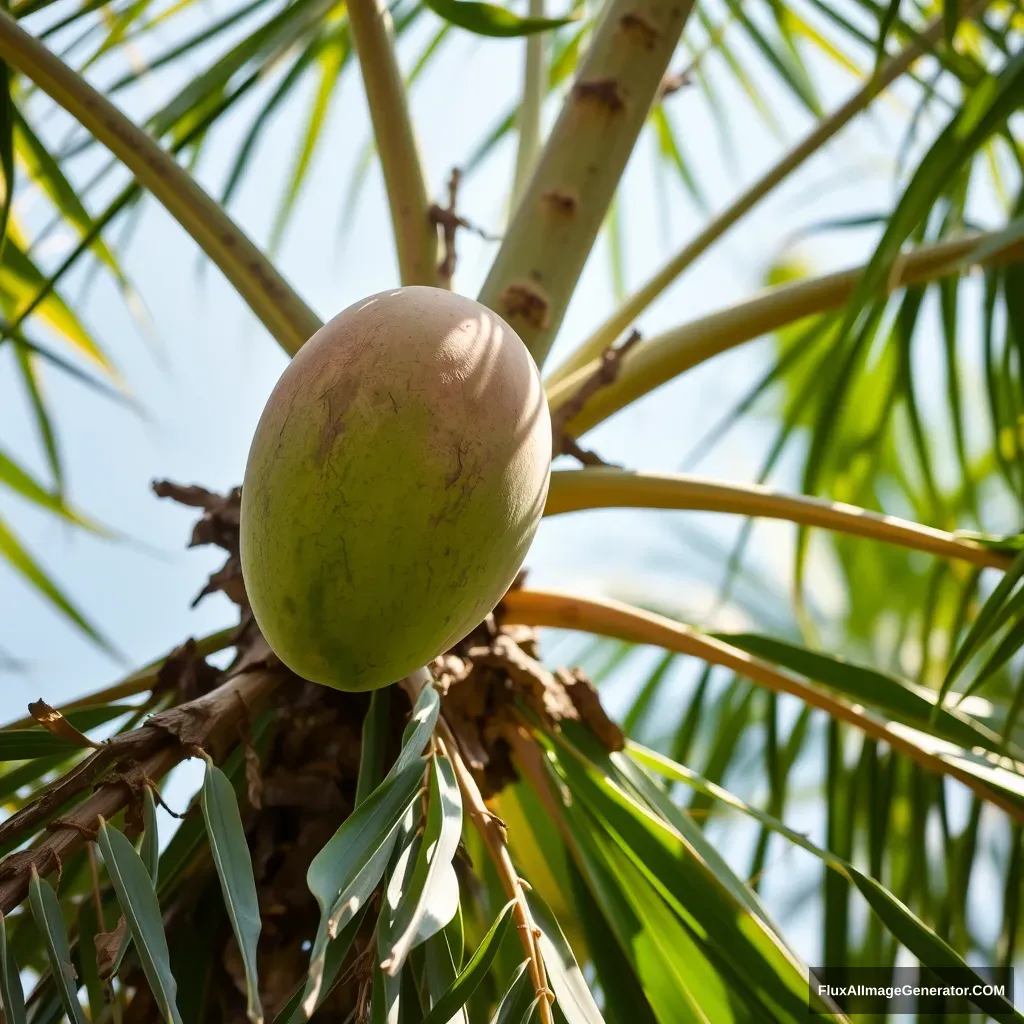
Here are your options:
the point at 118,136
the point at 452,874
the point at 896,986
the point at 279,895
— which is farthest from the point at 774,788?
the point at 118,136

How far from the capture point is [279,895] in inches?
33.7

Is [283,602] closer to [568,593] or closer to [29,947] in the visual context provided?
[568,593]

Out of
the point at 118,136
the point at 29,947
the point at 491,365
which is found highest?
the point at 118,136

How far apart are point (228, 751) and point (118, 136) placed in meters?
0.51

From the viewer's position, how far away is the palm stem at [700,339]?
3.55ft

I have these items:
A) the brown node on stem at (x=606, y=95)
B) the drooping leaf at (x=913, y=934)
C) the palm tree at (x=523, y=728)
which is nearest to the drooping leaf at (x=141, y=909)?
the palm tree at (x=523, y=728)

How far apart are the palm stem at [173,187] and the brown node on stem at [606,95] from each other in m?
0.37

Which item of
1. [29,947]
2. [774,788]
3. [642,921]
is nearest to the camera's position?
[642,921]

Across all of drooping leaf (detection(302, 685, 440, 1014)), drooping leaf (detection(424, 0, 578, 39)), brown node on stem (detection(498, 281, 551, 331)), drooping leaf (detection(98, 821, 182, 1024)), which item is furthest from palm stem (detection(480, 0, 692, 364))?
drooping leaf (detection(98, 821, 182, 1024))

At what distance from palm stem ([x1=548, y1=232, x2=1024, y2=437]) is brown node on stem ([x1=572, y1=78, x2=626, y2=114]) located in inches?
8.9

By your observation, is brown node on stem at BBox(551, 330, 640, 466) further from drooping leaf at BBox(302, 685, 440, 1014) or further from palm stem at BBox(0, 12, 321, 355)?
drooping leaf at BBox(302, 685, 440, 1014)

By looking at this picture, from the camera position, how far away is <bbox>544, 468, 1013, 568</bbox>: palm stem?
0.95 meters

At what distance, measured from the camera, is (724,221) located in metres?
1.23

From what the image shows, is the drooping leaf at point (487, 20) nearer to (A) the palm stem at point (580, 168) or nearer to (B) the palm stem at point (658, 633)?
(A) the palm stem at point (580, 168)
